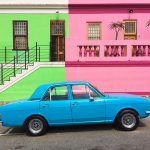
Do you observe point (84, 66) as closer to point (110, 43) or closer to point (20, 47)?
point (110, 43)

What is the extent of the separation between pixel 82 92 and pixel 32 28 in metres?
10.2

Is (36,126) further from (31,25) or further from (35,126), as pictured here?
(31,25)

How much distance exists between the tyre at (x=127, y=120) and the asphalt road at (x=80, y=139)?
0.59ft

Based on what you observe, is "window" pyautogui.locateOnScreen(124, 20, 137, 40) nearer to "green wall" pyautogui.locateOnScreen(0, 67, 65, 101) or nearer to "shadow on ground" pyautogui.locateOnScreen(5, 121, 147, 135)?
"green wall" pyautogui.locateOnScreen(0, 67, 65, 101)

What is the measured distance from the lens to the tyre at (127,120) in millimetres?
9578

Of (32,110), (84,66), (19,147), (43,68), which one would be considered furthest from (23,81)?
(19,147)

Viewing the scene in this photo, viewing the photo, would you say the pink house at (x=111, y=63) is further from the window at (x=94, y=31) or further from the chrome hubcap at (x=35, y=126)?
the chrome hubcap at (x=35, y=126)

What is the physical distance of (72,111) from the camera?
9.48 m

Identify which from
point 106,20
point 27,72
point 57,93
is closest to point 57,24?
point 106,20

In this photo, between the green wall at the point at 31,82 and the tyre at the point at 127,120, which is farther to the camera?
the green wall at the point at 31,82

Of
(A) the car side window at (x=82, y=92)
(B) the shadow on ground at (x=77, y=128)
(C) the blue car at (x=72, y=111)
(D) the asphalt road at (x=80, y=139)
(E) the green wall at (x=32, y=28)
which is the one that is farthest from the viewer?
(E) the green wall at (x=32, y=28)

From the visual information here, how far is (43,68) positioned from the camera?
15.8m

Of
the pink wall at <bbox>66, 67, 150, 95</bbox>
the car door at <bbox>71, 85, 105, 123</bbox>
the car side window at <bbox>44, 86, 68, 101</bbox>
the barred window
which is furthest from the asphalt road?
the barred window

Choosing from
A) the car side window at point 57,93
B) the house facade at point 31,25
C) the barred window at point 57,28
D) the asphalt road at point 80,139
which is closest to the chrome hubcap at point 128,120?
the asphalt road at point 80,139
